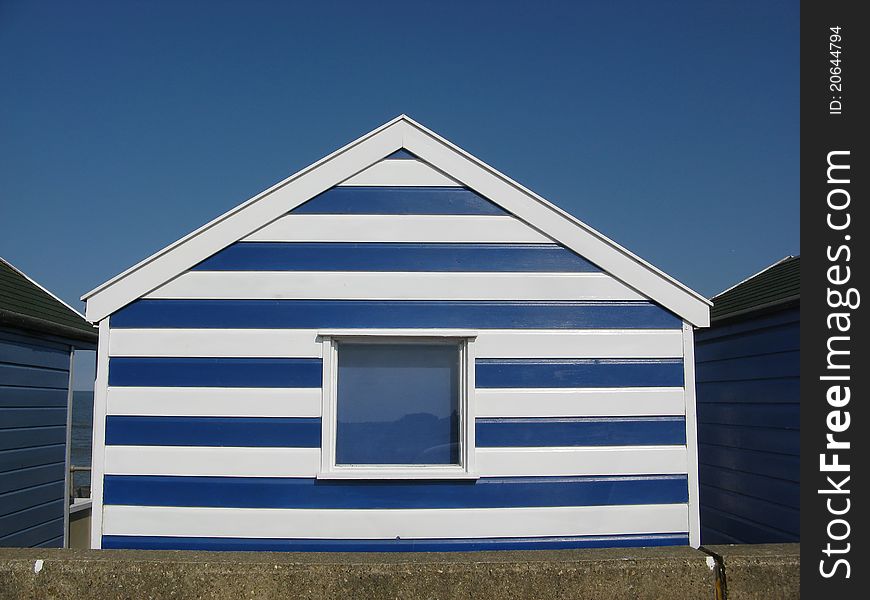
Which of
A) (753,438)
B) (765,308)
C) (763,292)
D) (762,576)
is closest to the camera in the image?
(762,576)

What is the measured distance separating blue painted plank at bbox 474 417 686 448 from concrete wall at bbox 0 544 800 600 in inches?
72.2

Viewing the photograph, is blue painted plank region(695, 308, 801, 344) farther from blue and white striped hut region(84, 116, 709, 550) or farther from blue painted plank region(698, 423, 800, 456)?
blue and white striped hut region(84, 116, 709, 550)

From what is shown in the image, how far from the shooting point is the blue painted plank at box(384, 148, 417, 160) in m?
5.86

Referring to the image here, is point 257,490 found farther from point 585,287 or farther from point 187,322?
point 585,287

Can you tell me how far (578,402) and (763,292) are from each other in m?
3.72

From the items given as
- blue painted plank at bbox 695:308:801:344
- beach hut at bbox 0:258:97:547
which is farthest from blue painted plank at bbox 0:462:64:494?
blue painted plank at bbox 695:308:801:344

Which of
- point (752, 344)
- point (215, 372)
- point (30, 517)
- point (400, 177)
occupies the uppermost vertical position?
point (400, 177)

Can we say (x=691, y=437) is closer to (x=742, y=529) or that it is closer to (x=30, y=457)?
(x=742, y=529)

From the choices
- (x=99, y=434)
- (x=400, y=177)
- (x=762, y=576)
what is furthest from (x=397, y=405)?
(x=762, y=576)

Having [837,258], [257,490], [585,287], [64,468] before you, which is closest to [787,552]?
[837,258]

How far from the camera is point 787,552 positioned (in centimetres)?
395

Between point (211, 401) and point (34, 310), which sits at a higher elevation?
point (34, 310)

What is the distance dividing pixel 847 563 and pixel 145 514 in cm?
471

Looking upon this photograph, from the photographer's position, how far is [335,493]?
5547 mm
